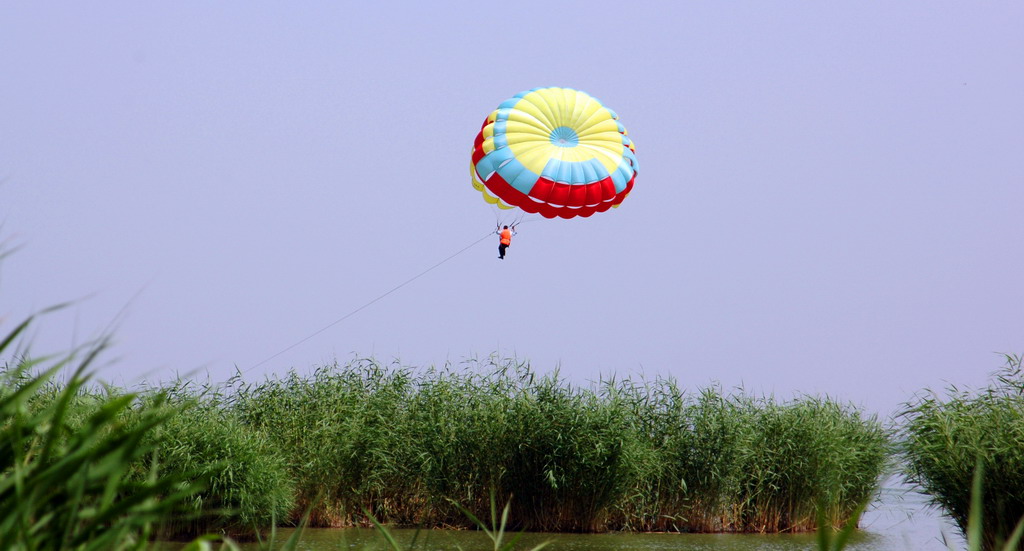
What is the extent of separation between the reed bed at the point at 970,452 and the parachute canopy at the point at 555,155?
19.3ft

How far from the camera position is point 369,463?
14438mm

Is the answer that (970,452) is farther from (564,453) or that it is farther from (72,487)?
(72,487)

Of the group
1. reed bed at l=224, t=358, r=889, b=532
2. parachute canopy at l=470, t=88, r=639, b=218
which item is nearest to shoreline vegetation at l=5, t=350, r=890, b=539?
reed bed at l=224, t=358, r=889, b=532

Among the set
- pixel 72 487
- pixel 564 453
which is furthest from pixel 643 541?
pixel 72 487

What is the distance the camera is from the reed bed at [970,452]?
10.3 metres

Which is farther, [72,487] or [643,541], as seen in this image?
[643,541]

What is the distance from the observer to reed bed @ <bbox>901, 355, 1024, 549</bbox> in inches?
405

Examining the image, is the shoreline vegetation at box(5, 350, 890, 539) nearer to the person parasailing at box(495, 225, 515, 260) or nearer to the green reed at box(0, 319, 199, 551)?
the person parasailing at box(495, 225, 515, 260)

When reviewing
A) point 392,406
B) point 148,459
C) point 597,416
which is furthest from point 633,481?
point 148,459

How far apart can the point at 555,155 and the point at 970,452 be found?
7314mm

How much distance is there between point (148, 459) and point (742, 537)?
8.46m

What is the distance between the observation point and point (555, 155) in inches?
584

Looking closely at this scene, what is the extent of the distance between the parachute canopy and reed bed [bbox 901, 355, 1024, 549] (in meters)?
5.87

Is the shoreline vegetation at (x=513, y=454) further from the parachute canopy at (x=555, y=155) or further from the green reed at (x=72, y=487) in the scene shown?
the green reed at (x=72, y=487)
